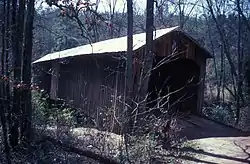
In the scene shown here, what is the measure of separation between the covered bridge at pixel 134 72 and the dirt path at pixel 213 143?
3.58 ft

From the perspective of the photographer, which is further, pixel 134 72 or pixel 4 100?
pixel 134 72

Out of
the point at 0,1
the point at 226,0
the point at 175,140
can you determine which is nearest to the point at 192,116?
the point at 175,140

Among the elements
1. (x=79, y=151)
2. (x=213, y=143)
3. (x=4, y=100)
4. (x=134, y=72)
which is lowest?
(x=213, y=143)

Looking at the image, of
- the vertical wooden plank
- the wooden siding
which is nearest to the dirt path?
the wooden siding

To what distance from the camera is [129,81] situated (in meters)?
10.0

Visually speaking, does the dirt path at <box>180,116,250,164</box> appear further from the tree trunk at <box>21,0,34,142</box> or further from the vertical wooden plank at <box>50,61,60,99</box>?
the vertical wooden plank at <box>50,61,60,99</box>

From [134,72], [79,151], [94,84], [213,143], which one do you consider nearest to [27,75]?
[79,151]

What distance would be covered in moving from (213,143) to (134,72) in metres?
3.09

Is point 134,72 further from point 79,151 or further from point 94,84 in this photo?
point 79,151

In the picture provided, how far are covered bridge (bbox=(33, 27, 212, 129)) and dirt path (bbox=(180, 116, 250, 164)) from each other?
1093mm

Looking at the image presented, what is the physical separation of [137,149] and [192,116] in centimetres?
720

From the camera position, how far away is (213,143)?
988 centimetres

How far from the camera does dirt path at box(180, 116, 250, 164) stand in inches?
318

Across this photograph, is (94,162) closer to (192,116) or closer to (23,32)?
(23,32)
